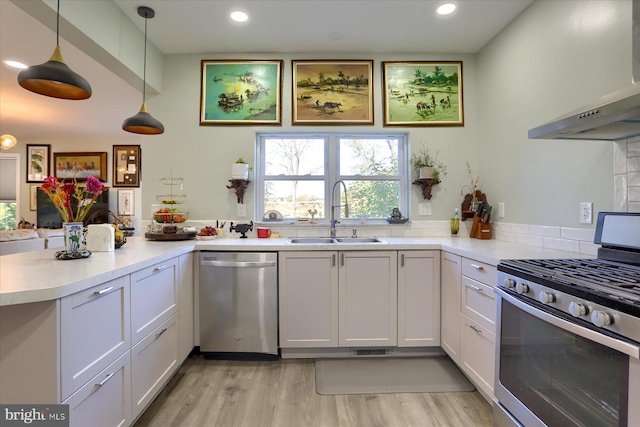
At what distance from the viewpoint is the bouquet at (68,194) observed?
1.62 meters

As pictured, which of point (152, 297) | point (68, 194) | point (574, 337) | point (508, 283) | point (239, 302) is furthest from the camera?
point (239, 302)

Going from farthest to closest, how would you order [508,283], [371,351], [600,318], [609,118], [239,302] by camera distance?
[371,351] < [239,302] < [508,283] < [609,118] < [600,318]

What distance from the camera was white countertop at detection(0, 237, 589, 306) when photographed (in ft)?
3.43

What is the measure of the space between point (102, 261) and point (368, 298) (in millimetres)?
1776

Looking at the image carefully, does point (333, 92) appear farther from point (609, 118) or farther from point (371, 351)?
point (371, 351)

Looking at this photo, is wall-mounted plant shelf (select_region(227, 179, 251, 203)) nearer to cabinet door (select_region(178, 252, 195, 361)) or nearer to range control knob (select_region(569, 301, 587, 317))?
cabinet door (select_region(178, 252, 195, 361))

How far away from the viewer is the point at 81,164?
23.0 feet

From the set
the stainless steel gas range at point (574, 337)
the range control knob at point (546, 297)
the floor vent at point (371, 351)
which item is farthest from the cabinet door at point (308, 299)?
the range control knob at point (546, 297)

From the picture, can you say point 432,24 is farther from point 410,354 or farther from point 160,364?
point 160,364

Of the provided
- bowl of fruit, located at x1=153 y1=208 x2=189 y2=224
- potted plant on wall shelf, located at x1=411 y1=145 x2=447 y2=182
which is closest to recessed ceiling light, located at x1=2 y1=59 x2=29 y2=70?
bowl of fruit, located at x1=153 y1=208 x2=189 y2=224

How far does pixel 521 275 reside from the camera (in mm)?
1360

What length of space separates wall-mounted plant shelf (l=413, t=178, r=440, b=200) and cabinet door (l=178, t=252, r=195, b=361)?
216 centimetres

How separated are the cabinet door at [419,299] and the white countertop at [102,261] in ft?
0.37

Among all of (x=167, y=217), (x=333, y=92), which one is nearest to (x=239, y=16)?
(x=333, y=92)
